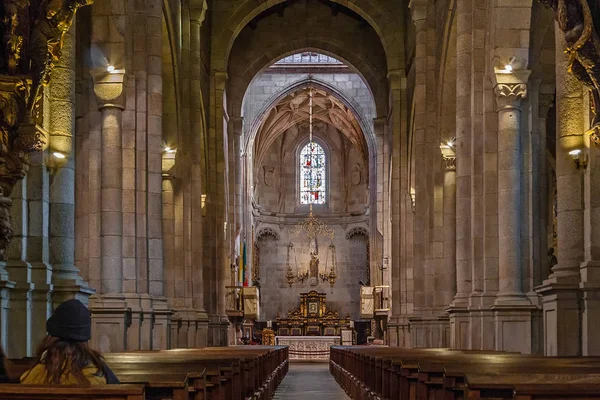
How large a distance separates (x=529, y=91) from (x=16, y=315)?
10413mm

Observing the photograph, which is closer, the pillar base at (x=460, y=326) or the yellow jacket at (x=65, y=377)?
the yellow jacket at (x=65, y=377)

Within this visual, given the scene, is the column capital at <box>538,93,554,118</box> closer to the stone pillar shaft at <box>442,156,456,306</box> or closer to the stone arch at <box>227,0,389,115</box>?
the stone pillar shaft at <box>442,156,456,306</box>

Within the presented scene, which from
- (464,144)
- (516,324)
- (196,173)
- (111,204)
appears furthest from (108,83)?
(196,173)

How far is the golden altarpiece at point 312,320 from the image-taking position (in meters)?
48.5

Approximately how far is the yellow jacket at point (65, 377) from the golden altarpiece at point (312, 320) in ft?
142

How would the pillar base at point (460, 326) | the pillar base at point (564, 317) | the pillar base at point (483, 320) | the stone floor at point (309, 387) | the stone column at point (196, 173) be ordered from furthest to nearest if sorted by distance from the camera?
the stone column at point (196, 173)
the pillar base at point (460, 326)
the stone floor at point (309, 387)
the pillar base at point (483, 320)
the pillar base at point (564, 317)

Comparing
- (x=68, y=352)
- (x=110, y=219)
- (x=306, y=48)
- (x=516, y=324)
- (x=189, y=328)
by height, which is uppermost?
(x=306, y=48)

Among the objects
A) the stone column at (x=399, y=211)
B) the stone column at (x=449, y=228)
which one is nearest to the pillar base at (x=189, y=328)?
the stone column at (x=449, y=228)

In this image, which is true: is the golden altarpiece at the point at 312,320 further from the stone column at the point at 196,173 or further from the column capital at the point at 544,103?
the column capital at the point at 544,103

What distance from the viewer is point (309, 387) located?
72.4 feet

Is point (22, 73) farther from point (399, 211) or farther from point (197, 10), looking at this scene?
point (399, 211)

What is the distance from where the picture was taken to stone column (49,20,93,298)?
12.5 m

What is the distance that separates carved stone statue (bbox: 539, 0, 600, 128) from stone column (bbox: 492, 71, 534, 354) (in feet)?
20.2

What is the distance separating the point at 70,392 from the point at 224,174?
2683 centimetres
